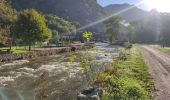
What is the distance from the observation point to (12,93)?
29.5m

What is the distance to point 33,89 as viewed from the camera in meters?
30.7

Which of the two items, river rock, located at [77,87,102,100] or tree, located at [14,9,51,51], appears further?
tree, located at [14,9,51,51]

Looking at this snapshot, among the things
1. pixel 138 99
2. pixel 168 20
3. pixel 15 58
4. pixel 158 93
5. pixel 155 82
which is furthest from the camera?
pixel 168 20

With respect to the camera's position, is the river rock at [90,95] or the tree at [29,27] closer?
the river rock at [90,95]

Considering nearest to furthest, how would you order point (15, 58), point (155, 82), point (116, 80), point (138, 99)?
point (138, 99) < point (116, 80) < point (155, 82) < point (15, 58)

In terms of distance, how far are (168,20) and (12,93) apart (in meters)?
124

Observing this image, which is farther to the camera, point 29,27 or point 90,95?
point 29,27

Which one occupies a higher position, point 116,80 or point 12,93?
point 116,80

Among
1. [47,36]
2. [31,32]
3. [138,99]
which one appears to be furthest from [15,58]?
[138,99]

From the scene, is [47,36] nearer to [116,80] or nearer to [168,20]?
[168,20]

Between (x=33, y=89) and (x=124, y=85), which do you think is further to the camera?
(x=33, y=89)

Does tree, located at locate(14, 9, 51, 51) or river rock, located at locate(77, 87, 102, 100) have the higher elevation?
tree, located at locate(14, 9, 51, 51)

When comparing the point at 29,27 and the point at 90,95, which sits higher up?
the point at 29,27

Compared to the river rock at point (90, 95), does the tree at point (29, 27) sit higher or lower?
higher
